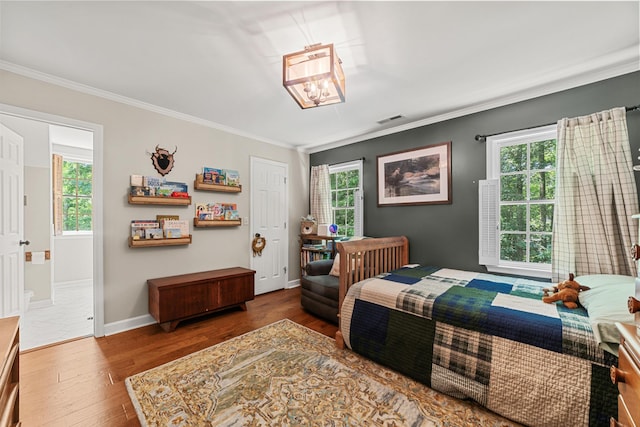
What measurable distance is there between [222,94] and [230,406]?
2558 mm

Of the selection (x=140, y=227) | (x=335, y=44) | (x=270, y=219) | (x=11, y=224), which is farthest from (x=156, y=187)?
(x=335, y=44)

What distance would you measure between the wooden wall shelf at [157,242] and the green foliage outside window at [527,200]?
3444 millimetres

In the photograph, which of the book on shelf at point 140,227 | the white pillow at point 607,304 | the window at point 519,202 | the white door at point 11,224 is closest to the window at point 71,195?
the white door at point 11,224

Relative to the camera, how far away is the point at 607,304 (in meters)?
1.35

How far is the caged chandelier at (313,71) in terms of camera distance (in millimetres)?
1513

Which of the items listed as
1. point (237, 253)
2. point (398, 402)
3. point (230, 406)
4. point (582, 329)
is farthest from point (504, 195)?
point (237, 253)

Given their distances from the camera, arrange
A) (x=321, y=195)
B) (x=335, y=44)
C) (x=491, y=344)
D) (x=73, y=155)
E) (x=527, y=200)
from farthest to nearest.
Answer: (x=73, y=155) < (x=321, y=195) < (x=527, y=200) < (x=335, y=44) < (x=491, y=344)

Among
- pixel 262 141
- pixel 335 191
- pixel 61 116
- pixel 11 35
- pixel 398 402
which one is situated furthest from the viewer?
pixel 335 191

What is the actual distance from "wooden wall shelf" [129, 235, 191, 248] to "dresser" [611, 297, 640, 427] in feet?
10.7

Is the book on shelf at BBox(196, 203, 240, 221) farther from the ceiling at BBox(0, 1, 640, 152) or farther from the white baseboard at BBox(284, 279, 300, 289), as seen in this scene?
the white baseboard at BBox(284, 279, 300, 289)

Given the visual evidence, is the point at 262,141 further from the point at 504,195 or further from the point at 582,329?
the point at 582,329

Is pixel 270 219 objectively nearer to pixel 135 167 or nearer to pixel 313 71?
pixel 135 167

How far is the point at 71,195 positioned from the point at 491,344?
21.3ft

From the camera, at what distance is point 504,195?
8.57 feet
